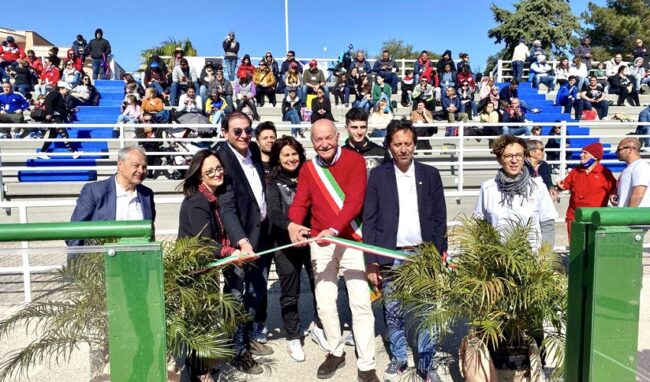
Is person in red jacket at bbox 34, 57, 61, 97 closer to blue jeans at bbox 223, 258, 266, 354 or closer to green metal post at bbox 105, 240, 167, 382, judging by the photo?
blue jeans at bbox 223, 258, 266, 354

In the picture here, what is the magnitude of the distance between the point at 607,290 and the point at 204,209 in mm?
2450

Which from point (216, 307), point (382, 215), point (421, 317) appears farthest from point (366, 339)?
point (216, 307)

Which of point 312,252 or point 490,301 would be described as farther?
A: point 312,252

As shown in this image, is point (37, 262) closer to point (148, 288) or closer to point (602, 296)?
point (148, 288)

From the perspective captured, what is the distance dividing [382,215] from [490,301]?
1.03 m

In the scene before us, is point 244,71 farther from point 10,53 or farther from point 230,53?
point 10,53

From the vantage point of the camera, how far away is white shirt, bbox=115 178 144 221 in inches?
149

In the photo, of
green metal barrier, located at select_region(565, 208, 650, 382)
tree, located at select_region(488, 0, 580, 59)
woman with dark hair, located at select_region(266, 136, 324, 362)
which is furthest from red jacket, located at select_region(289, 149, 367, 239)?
tree, located at select_region(488, 0, 580, 59)

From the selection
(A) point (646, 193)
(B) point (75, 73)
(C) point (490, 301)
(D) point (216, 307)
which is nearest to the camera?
(C) point (490, 301)

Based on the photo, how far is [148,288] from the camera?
194 cm

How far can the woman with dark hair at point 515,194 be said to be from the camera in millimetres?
3744

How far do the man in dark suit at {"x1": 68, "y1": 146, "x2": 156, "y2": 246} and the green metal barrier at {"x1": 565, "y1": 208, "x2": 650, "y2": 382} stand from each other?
9.40 ft

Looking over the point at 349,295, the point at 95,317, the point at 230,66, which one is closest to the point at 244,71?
the point at 230,66

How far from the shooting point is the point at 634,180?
5.11m
